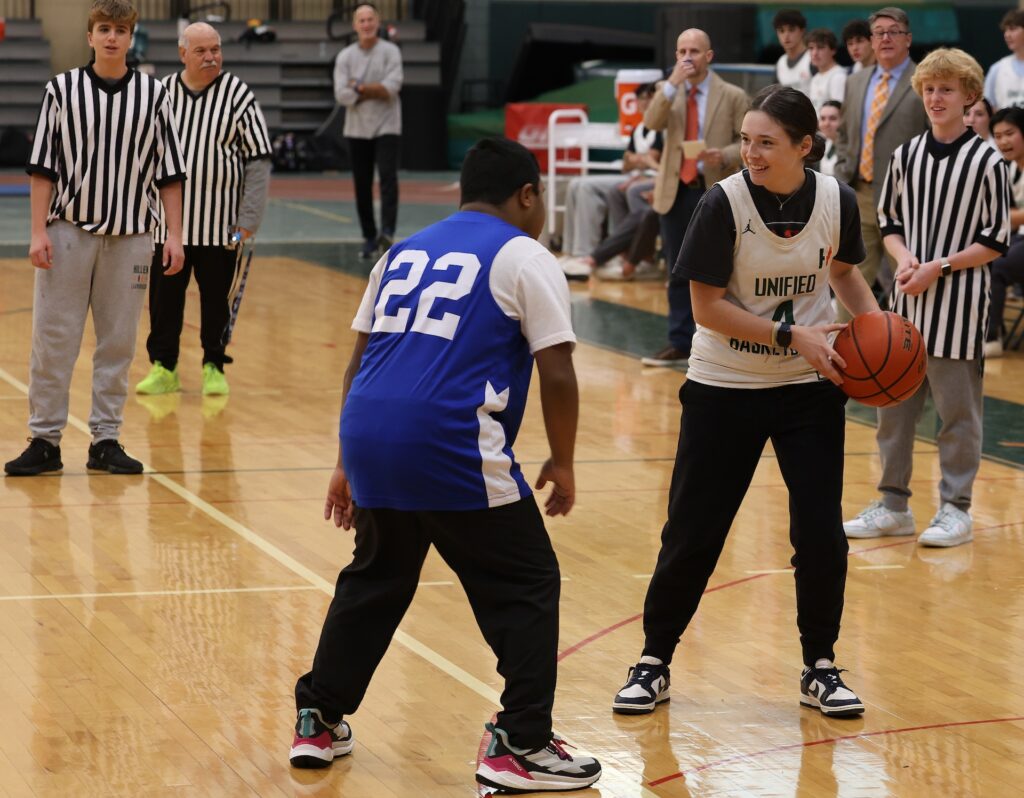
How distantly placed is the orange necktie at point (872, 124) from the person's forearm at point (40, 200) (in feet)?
15.6

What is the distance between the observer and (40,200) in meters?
7.05

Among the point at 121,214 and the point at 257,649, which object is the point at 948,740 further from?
the point at 121,214

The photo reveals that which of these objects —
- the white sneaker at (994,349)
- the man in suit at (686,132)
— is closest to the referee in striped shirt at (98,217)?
the man in suit at (686,132)

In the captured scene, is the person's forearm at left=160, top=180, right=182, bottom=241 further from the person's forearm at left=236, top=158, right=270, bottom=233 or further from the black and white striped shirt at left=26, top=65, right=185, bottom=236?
the person's forearm at left=236, top=158, right=270, bottom=233

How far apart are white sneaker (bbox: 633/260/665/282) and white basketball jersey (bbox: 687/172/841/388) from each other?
1024 cm

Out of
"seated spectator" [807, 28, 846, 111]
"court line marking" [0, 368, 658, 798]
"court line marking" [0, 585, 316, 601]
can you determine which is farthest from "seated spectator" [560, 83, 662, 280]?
"court line marking" [0, 585, 316, 601]

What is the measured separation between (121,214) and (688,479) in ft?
11.5

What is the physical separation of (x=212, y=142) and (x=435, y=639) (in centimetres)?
449

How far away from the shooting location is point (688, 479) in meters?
4.64

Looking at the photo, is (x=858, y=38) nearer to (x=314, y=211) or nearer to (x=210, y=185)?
(x=210, y=185)

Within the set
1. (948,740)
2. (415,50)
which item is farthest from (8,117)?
(948,740)

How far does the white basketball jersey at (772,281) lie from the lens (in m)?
4.50

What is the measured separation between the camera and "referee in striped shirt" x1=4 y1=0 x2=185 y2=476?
710 cm

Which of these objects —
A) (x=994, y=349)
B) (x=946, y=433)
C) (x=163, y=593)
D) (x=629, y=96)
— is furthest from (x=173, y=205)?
(x=629, y=96)
